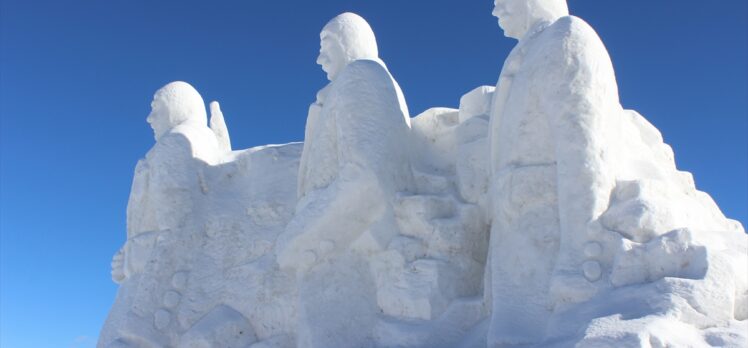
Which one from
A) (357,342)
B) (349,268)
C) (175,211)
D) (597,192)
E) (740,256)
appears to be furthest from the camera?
(175,211)

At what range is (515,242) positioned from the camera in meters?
5.70

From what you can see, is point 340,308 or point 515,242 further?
point 340,308

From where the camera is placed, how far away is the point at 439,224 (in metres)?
6.52

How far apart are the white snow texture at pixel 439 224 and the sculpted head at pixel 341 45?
0.06 ft

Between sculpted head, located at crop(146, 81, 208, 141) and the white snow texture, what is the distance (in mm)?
16

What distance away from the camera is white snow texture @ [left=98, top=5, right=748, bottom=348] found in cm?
480

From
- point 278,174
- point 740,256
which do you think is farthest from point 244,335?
point 740,256

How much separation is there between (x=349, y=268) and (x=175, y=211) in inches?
85.8

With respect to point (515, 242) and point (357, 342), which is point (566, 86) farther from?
point (357, 342)

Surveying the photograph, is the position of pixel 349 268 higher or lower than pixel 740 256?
higher

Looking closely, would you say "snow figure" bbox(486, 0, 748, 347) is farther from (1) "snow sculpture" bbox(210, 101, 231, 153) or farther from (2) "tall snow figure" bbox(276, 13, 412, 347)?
(1) "snow sculpture" bbox(210, 101, 231, 153)

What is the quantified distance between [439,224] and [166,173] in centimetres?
306

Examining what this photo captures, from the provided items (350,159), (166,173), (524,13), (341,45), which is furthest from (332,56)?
(166,173)

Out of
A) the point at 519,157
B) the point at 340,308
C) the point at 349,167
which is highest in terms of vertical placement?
the point at 349,167
